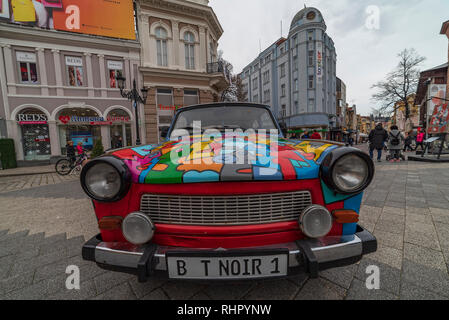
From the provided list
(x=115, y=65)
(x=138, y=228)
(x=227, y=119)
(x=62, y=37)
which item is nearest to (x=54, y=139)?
(x=115, y=65)

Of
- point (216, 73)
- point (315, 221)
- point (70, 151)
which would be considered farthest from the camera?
point (216, 73)

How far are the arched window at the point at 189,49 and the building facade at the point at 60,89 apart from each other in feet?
11.3

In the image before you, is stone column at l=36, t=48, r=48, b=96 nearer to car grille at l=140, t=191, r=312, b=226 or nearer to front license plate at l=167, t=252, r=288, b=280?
car grille at l=140, t=191, r=312, b=226

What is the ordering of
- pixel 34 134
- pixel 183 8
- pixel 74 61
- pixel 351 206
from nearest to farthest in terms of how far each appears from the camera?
pixel 351 206 < pixel 34 134 < pixel 74 61 < pixel 183 8

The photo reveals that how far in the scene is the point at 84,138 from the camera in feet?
42.7

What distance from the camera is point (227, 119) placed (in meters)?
2.64

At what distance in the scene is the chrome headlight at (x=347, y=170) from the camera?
1.25m

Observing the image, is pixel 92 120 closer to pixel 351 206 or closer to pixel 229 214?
pixel 229 214

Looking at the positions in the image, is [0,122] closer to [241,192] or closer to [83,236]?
[83,236]

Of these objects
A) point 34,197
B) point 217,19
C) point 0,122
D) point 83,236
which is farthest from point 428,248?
point 217,19

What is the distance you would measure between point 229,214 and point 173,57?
15419 millimetres

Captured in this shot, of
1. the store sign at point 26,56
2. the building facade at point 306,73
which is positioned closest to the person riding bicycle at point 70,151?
the store sign at point 26,56

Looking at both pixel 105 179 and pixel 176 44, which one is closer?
pixel 105 179

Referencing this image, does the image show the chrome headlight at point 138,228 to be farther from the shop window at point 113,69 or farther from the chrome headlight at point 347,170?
the shop window at point 113,69
